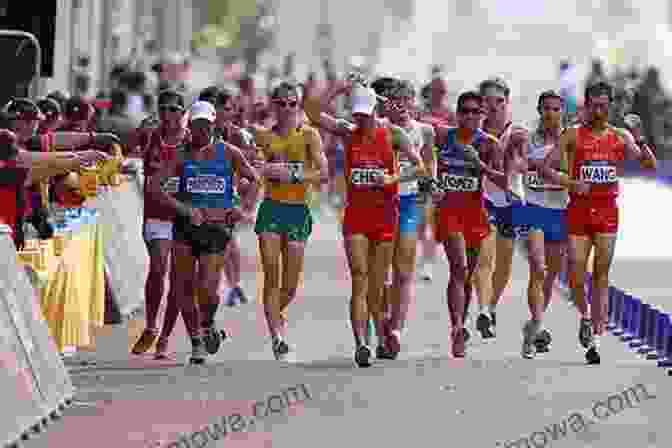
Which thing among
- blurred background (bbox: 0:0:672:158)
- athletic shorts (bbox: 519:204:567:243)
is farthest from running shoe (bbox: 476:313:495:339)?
blurred background (bbox: 0:0:672:158)

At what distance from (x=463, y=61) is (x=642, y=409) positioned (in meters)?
90.6

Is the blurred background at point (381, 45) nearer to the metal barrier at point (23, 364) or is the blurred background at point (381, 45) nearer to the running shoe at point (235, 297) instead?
the running shoe at point (235, 297)

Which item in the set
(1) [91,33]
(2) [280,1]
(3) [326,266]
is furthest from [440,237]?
(2) [280,1]

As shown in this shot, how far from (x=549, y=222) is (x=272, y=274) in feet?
7.41

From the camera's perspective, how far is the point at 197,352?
59.9ft

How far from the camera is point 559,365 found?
58.1 ft

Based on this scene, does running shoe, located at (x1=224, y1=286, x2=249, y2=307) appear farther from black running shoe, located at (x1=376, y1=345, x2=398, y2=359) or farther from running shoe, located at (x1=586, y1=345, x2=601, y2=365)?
running shoe, located at (x1=586, y1=345, x2=601, y2=365)

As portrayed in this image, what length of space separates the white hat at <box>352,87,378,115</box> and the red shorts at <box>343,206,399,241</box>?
703 mm

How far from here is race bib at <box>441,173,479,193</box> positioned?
19031 millimetres

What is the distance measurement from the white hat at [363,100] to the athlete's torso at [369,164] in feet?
0.66

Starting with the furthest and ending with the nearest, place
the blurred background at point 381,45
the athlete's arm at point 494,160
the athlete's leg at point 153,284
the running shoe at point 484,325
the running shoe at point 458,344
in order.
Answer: the blurred background at point 381,45 < the running shoe at point 484,325 < the athlete's arm at point 494,160 < the athlete's leg at point 153,284 < the running shoe at point 458,344

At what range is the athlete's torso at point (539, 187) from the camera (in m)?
19.5

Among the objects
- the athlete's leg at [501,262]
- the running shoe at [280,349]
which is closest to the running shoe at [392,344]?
the running shoe at [280,349]

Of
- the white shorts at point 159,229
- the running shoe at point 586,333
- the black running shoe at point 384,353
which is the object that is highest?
the white shorts at point 159,229
